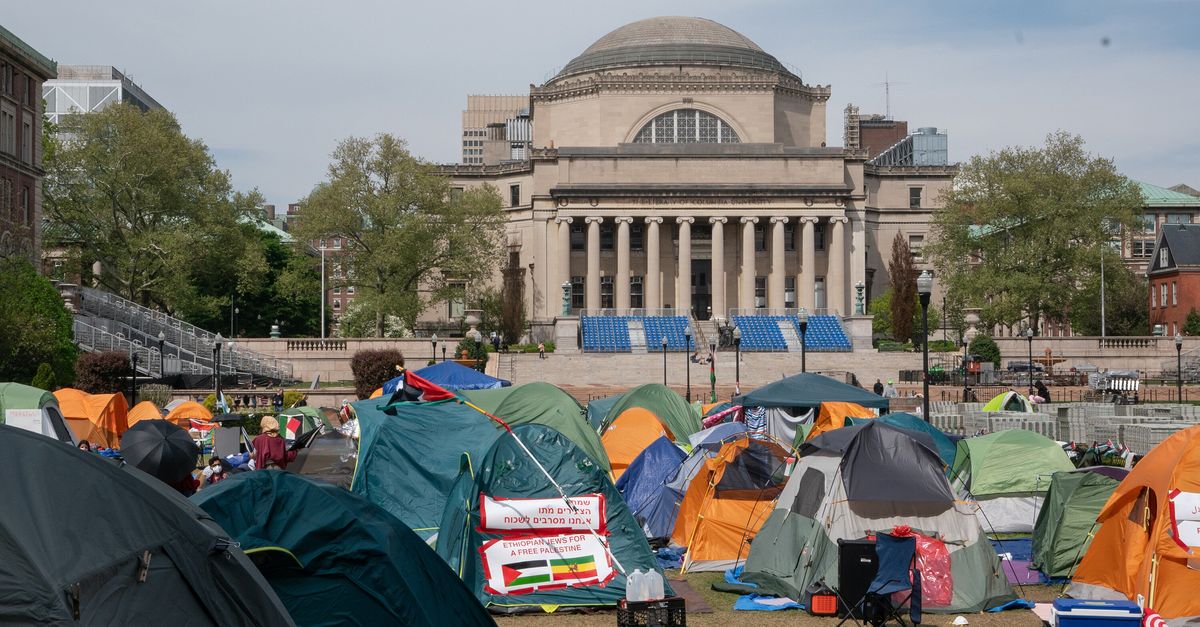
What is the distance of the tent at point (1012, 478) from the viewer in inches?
784

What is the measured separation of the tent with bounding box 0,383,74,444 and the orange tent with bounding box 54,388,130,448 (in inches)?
170

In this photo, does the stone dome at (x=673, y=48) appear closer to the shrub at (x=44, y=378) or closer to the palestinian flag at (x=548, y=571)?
the shrub at (x=44, y=378)

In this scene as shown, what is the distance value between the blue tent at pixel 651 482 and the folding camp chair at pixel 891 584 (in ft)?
20.0

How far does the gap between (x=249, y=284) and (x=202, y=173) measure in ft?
20.0

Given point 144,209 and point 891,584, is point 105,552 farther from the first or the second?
point 144,209

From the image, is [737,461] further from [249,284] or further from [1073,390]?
[249,284]

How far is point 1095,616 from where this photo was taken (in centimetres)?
1132

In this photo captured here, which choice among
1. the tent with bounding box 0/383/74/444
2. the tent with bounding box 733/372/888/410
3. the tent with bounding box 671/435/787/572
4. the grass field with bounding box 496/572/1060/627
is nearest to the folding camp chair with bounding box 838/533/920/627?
the grass field with bounding box 496/572/1060/627

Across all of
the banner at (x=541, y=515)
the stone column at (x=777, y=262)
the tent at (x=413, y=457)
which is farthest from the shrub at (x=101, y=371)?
the stone column at (x=777, y=262)

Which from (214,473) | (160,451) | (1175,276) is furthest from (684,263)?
(160,451)

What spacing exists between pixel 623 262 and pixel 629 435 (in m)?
53.1

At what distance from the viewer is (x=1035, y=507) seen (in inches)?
781

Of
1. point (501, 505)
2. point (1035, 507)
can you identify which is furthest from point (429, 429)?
point (1035, 507)

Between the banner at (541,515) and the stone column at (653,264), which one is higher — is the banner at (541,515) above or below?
below
